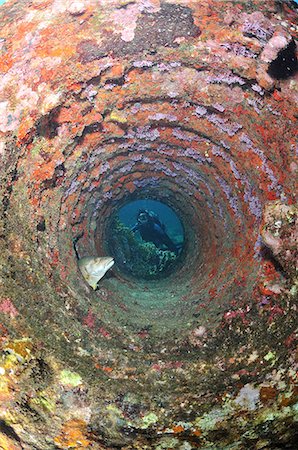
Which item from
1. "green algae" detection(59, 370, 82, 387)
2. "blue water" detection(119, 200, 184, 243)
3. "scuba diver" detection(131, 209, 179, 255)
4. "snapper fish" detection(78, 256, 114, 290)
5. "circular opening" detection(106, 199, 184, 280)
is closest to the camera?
"green algae" detection(59, 370, 82, 387)

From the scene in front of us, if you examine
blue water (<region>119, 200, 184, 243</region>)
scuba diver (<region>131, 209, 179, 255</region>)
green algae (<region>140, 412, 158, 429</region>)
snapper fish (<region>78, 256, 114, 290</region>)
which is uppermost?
green algae (<region>140, 412, 158, 429</region>)

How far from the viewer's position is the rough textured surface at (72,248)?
2057 mm

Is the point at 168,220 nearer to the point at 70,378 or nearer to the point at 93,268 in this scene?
the point at 93,268

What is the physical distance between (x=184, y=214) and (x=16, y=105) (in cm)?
401

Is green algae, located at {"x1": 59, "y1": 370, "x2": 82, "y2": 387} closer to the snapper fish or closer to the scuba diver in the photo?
the snapper fish

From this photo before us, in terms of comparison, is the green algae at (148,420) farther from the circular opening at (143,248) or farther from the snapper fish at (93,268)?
the circular opening at (143,248)

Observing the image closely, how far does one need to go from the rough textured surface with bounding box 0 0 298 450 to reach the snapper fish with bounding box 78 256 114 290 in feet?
0.54

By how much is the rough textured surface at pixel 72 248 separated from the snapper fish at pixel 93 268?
17 centimetres

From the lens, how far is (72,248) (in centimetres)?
320

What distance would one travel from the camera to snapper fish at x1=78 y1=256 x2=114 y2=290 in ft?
10.5

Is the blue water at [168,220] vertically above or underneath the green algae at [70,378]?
underneath

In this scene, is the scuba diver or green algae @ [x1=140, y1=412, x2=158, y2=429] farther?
the scuba diver

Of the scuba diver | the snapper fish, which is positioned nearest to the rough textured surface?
the snapper fish

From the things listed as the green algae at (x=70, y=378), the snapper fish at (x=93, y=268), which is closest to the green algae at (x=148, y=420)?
the green algae at (x=70, y=378)
